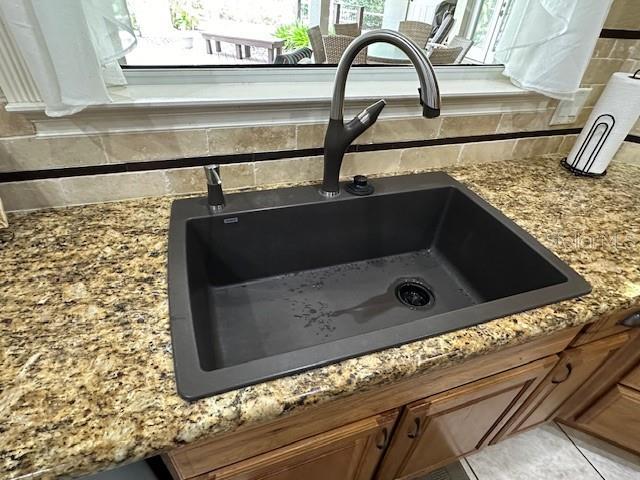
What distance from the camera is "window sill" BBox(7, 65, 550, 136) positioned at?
0.71 metres

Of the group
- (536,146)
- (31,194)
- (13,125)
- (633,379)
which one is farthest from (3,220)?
(633,379)

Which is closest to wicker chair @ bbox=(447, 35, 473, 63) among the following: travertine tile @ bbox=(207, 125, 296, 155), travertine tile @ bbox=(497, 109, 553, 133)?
travertine tile @ bbox=(497, 109, 553, 133)

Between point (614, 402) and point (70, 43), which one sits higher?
point (70, 43)

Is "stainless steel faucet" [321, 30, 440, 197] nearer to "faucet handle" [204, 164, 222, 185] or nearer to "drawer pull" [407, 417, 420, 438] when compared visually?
"faucet handle" [204, 164, 222, 185]

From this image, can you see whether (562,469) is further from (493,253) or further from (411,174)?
(411,174)

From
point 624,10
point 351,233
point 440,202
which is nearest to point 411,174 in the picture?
point 440,202

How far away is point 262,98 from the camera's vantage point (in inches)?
31.0

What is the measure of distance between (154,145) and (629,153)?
5.04ft

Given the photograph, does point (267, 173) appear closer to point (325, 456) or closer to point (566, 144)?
point (325, 456)

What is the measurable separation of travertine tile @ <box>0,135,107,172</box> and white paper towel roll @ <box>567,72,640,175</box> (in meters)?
1.37

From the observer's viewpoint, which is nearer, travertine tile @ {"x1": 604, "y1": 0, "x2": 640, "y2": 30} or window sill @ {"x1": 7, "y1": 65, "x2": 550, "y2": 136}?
window sill @ {"x1": 7, "y1": 65, "x2": 550, "y2": 136}

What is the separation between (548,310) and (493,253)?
0.26 meters

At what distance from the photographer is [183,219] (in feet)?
2.56

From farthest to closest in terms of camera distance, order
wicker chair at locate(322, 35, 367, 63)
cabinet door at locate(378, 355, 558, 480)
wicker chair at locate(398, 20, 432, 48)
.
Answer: wicker chair at locate(398, 20, 432, 48) → wicker chair at locate(322, 35, 367, 63) → cabinet door at locate(378, 355, 558, 480)
